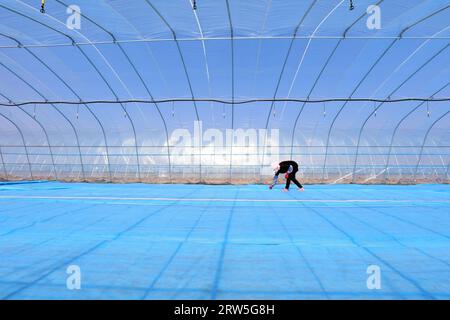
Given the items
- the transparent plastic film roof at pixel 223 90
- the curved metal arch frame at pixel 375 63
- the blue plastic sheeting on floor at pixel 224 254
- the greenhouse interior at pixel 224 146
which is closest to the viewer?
the blue plastic sheeting on floor at pixel 224 254

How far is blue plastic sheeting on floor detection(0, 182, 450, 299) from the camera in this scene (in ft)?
10.7

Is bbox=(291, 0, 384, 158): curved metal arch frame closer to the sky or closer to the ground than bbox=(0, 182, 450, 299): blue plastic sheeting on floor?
closer to the sky

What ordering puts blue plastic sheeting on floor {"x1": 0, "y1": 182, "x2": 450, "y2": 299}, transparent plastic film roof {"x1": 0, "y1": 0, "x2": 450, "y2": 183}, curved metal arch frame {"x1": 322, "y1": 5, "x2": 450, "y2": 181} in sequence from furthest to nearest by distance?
1. transparent plastic film roof {"x1": 0, "y1": 0, "x2": 450, "y2": 183}
2. curved metal arch frame {"x1": 322, "y1": 5, "x2": 450, "y2": 181}
3. blue plastic sheeting on floor {"x1": 0, "y1": 182, "x2": 450, "y2": 299}

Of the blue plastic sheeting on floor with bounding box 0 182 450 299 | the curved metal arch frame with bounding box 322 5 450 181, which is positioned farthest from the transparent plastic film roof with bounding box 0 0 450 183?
the blue plastic sheeting on floor with bounding box 0 182 450 299

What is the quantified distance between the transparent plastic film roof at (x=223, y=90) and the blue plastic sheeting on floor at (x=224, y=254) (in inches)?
267

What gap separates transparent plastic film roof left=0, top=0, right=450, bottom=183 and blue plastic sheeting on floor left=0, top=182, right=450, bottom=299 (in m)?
6.78

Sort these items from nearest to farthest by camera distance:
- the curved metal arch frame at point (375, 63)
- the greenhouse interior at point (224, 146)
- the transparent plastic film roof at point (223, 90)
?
the greenhouse interior at point (224, 146), the curved metal arch frame at point (375, 63), the transparent plastic film roof at point (223, 90)

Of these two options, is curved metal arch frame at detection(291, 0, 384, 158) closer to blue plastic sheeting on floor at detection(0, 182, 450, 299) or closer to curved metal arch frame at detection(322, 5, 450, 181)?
curved metal arch frame at detection(322, 5, 450, 181)

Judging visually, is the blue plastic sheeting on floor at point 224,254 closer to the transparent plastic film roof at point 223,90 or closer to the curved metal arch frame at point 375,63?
the transparent plastic film roof at point 223,90

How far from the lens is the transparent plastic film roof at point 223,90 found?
988 centimetres

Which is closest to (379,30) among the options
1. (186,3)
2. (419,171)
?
(186,3)

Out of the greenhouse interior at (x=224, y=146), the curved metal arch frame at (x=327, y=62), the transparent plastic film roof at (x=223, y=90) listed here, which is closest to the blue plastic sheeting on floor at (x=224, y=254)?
the greenhouse interior at (x=224, y=146)

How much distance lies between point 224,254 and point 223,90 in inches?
516

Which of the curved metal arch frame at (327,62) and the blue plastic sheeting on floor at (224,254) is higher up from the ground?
the curved metal arch frame at (327,62)
